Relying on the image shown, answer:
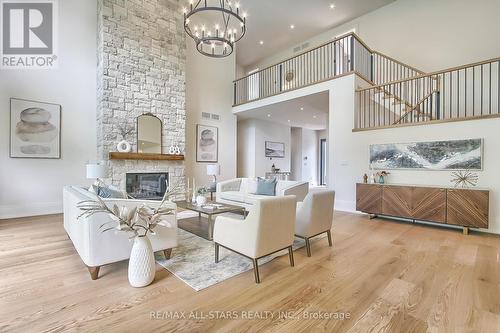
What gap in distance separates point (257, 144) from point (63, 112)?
256 inches

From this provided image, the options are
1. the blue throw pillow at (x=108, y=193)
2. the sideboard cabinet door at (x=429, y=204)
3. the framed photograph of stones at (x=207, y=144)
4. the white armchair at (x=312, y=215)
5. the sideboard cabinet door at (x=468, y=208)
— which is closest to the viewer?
the blue throw pillow at (x=108, y=193)

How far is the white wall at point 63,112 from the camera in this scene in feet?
15.8

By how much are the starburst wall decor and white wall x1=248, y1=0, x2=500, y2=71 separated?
11.9 ft

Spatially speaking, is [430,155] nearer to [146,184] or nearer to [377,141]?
[377,141]

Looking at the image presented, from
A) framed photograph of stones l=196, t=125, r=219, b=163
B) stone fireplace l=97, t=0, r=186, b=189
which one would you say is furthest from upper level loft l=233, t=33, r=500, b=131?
stone fireplace l=97, t=0, r=186, b=189

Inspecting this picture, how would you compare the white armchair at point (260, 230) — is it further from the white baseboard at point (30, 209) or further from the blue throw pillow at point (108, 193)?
the white baseboard at point (30, 209)

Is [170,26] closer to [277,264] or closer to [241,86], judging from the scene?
[241,86]

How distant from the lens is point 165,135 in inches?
254

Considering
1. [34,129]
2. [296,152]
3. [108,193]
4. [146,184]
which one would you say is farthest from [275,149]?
[108,193]

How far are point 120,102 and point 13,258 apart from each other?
391 centimetres

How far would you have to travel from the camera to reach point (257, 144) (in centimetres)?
995

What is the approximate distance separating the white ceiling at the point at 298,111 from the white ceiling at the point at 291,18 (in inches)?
117

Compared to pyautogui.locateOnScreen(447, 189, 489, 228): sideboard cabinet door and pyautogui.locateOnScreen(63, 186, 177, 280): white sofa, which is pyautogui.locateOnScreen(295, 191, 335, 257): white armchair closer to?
pyautogui.locateOnScreen(63, 186, 177, 280): white sofa

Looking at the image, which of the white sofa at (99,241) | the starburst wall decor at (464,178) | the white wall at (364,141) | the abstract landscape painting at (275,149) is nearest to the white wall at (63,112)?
the white sofa at (99,241)
